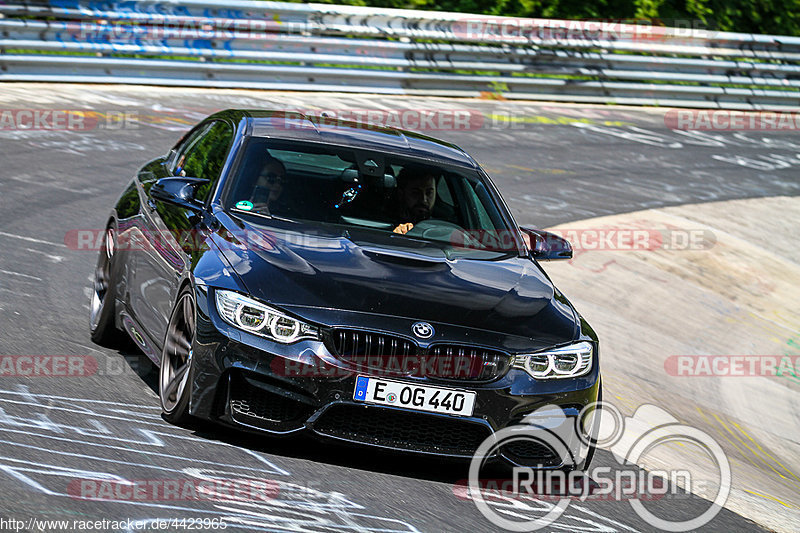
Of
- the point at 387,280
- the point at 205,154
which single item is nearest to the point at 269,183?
the point at 205,154

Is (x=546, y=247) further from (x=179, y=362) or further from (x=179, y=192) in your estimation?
(x=179, y=362)

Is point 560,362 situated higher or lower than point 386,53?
lower

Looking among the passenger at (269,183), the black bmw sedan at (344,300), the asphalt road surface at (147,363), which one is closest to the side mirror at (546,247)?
the black bmw sedan at (344,300)

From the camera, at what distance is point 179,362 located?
569 cm

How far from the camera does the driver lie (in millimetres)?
6785

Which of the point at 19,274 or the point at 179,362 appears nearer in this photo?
the point at 179,362

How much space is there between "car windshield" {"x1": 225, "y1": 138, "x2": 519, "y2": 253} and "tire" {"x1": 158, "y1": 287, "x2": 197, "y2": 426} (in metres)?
0.86

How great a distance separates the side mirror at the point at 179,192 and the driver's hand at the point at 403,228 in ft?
3.51

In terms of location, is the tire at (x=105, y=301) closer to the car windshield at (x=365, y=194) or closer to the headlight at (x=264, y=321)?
the car windshield at (x=365, y=194)

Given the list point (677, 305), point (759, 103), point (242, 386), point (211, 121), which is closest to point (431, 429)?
point (242, 386)

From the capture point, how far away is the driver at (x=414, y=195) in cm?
679

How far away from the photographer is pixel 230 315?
17.4 ft

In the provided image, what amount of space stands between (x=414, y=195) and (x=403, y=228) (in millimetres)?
300

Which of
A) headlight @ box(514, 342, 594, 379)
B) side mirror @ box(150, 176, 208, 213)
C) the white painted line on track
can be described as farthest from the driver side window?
headlight @ box(514, 342, 594, 379)
